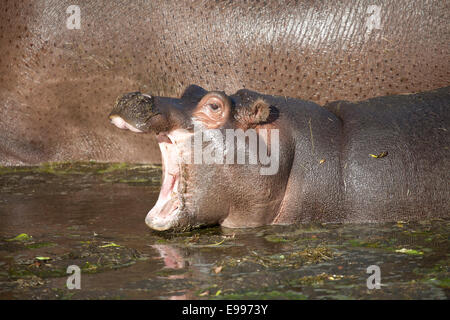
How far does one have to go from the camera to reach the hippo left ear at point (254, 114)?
14.4ft

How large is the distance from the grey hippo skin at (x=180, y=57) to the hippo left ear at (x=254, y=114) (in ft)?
5.79

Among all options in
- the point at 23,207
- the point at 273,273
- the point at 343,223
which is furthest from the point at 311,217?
the point at 23,207

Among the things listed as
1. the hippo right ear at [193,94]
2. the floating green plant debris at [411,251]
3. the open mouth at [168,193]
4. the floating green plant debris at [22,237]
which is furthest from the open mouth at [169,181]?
the floating green plant debris at [411,251]

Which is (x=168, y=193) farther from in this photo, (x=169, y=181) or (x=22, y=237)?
(x=22, y=237)

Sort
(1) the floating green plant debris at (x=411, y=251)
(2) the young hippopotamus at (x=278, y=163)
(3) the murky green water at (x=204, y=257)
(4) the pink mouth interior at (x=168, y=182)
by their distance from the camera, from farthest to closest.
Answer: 1. (4) the pink mouth interior at (x=168, y=182)
2. (2) the young hippopotamus at (x=278, y=163)
3. (1) the floating green plant debris at (x=411, y=251)
4. (3) the murky green water at (x=204, y=257)

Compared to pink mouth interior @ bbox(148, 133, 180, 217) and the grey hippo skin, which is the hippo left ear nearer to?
pink mouth interior @ bbox(148, 133, 180, 217)

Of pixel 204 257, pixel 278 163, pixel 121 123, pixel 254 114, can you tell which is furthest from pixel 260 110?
pixel 204 257

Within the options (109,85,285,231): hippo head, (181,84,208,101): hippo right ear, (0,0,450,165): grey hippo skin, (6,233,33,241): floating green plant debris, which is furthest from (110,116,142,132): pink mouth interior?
(0,0,450,165): grey hippo skin

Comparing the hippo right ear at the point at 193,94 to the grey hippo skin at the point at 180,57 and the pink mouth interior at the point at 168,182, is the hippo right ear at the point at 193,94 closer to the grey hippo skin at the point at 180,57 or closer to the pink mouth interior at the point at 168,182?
the pink mouth interior at the point at 168,182

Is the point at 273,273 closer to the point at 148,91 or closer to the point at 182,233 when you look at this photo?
the point at 182,233

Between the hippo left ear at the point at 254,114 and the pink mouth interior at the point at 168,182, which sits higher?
the hippo left ear at the point at 254,114

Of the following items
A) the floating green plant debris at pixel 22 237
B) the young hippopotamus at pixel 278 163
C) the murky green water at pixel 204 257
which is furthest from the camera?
the young hippopotamus at pixel 278 163

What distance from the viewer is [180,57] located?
6.39 meters

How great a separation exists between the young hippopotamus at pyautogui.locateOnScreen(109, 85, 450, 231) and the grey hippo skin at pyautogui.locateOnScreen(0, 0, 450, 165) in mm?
1391
